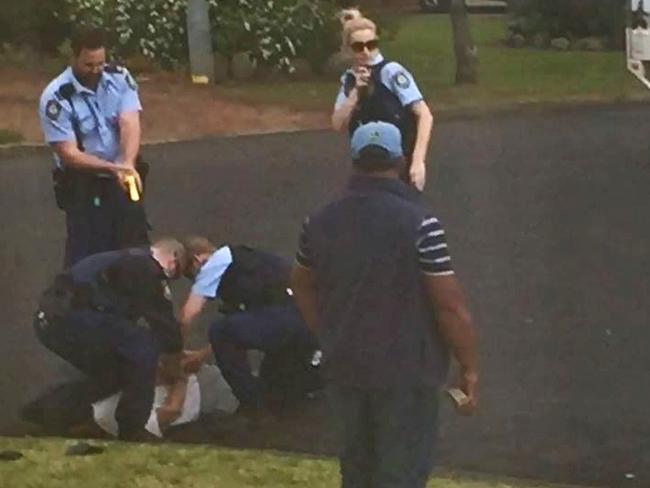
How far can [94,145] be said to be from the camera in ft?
27.8

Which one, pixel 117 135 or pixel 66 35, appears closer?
pixel 117 135

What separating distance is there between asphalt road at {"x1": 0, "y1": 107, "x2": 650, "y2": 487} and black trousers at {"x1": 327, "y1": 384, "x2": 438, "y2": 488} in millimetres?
1451

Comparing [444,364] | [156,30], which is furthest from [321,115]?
[444,364]

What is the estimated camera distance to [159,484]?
7164mm

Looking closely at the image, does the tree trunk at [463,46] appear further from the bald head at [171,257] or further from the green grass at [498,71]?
the bald head at [171,257]

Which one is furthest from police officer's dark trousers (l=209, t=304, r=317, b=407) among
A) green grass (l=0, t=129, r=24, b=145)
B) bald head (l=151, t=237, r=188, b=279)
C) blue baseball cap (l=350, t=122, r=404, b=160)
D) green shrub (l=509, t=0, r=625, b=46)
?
green grass (l=0, t=129, r=24, b=145)

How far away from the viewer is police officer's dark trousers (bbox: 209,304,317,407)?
810 centimetres

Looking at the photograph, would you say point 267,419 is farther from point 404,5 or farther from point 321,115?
point 321,115

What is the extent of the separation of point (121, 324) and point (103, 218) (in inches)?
33.9

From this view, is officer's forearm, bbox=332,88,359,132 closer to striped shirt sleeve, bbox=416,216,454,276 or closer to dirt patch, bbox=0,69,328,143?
dirt patch, bbox=0,69,328,143

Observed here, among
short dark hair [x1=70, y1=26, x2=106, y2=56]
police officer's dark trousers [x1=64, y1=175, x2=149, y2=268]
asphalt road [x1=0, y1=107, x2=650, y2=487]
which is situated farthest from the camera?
police officer's dark trousers [x1=64, y1=175, x2=149, y2=268]

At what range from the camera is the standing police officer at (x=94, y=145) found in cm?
834

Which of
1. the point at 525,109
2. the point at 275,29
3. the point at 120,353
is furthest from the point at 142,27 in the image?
the point at 120,353

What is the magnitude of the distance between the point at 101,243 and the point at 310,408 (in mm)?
1134
